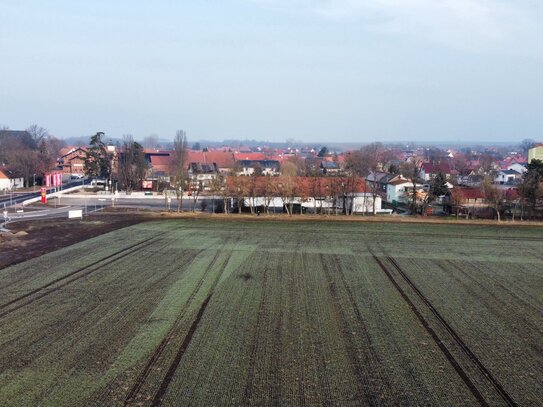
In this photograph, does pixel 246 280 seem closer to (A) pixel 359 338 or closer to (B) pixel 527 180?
(A) pixel 359 338

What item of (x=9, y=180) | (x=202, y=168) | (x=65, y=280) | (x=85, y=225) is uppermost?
(x=202, y=168)

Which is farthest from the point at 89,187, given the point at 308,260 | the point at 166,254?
→ the point at 308,260

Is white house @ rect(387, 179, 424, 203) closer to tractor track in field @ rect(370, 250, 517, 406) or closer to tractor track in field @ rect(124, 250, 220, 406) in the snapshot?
tractor track in field @ rect(370, 250, 517, 406)

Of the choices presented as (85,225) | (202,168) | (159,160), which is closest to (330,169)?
(202,168)

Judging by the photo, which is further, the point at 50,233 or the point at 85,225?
the point at 85,225

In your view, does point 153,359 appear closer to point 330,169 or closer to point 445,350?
point 445,350

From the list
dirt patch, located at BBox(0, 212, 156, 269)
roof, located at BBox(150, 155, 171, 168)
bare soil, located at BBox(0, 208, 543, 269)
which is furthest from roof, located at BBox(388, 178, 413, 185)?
roof, located at BBox(150, 155, 171, 168)

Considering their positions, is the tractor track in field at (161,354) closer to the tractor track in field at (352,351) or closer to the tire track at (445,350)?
the tractor track in field at (352,351)
